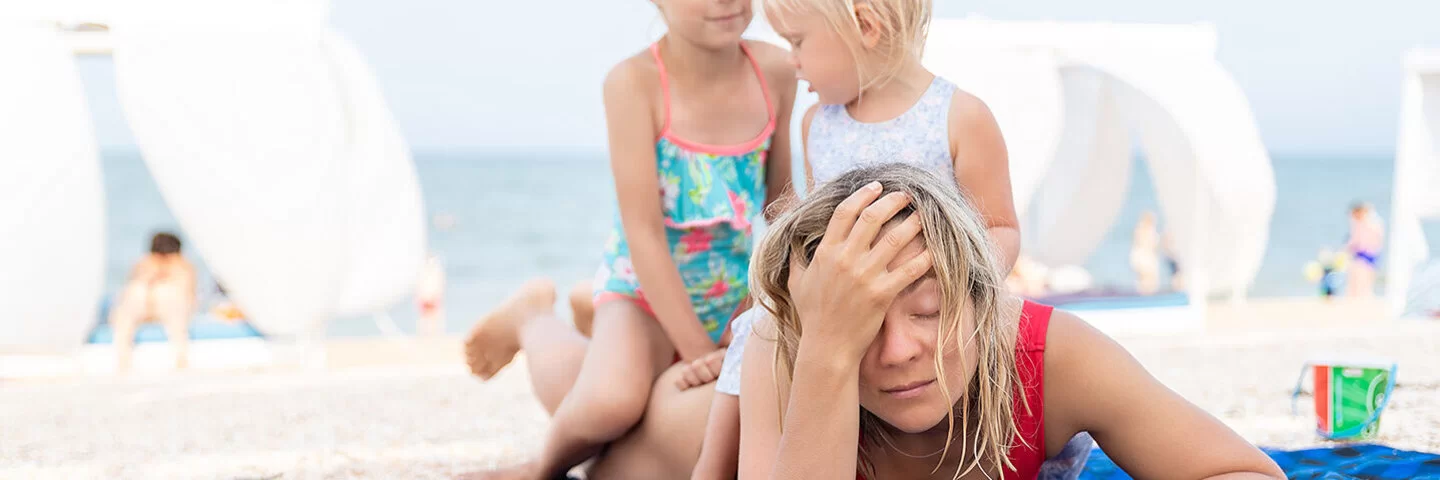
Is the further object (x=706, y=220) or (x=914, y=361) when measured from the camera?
(x=706, y=220)

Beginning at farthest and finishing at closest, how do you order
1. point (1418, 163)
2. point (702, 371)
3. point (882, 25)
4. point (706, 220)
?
point (1418, 163) < point (706, 220) < point (702, 371) < point (882, 25)

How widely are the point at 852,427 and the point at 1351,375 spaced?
2.48 m

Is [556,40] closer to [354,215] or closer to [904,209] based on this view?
[354,215]

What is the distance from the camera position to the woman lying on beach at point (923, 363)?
1.79m

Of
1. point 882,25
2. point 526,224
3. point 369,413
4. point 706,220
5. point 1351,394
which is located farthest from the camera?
point 526,224

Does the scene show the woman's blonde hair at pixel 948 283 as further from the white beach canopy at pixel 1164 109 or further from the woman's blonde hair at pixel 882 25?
the white beach canopy at pixel 1164 109

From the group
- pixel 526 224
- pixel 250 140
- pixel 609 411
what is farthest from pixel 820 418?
pixel 526 224

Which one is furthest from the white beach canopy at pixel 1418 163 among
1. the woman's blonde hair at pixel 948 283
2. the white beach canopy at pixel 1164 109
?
the woman's blonde hair at pixel 948 283

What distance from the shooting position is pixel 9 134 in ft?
25.9

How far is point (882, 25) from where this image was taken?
265 centimetres

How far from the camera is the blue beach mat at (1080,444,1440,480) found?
2.80 meters

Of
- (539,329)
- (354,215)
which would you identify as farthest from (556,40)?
(539,329)

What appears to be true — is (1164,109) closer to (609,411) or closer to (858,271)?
(609,411)

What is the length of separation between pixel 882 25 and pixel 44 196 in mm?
7280
